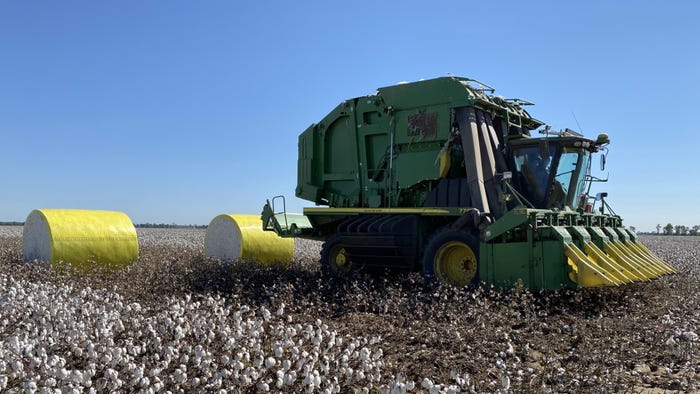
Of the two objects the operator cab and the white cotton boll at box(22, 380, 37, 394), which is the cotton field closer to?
the white cotton boll at box(22, 380, 37, 394)

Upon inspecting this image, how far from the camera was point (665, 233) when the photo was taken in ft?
234

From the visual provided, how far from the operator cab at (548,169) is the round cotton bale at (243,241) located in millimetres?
5782

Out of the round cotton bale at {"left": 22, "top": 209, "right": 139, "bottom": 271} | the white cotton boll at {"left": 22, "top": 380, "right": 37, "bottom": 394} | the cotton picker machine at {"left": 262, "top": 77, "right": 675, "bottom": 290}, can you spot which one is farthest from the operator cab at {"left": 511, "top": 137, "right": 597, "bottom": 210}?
the white cotton boll at {"left": 22, "top": 380, "right": 37, "bottom": 394}

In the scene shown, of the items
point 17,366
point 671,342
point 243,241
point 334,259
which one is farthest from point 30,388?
point 243,241

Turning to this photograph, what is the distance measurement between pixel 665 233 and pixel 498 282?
234 feet

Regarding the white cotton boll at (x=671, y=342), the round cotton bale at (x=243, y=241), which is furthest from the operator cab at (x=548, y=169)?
the round cotton bale at (x=243, y=241)

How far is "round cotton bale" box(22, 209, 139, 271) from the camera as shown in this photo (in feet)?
36.9

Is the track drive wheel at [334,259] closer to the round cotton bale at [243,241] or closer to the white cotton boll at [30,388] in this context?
the round cotton bale at [243,241]

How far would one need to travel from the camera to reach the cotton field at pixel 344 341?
4.31 metres

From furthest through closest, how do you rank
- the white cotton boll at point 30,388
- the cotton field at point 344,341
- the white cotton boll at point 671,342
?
the white cotton boll at point 671,342 < the cotton field at point 344,341 < the white cotton boll at point 30,388

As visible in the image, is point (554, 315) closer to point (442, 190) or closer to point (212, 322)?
point (442, 190)

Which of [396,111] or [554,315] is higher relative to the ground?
[396,111]

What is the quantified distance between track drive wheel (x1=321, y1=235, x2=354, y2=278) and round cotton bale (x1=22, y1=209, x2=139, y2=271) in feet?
12.7

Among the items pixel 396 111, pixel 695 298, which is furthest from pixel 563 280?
pixel 396 111
